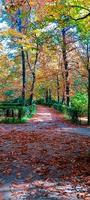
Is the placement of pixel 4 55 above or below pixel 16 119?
above

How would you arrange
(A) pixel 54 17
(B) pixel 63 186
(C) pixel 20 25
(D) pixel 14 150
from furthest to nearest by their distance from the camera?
(C) pixel 20 25 < (A) pixel 54 17 < (D) pixel 14 150 < (B) pixel 63 186

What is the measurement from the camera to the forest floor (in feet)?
28.1

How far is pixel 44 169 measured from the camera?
11094 mm

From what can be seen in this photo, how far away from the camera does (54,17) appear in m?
17.6

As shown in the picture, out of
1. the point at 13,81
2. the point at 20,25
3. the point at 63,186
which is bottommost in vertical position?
the point at 63,186

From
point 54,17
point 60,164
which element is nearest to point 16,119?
point 54,17

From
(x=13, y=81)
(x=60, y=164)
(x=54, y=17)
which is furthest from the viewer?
(x=13, y=81)

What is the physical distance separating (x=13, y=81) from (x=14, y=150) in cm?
4827

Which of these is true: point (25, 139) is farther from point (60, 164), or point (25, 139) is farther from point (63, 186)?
point (63, 186)

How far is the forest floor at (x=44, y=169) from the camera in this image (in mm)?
8578

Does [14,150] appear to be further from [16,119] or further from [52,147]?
[16,119]

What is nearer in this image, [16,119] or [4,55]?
[16,119]

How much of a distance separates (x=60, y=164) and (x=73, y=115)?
1775 cm

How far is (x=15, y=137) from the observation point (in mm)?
18516
